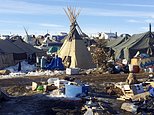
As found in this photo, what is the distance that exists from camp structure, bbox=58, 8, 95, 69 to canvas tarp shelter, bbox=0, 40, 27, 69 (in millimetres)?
4435

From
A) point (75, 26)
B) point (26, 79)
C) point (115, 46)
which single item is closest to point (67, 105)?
point (26, 79)

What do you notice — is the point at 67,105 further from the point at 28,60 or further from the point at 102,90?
the point at 28,60

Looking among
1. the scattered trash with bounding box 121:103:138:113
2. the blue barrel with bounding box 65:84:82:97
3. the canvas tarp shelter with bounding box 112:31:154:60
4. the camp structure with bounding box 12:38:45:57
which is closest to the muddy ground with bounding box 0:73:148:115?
the scattered trash with bounding box 121:103:138:113

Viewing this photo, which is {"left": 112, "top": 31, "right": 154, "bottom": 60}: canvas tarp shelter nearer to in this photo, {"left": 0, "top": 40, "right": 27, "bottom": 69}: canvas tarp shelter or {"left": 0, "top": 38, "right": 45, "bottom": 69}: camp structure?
{"left": 0, "top": 38, "right": 45, "bottom": 69}: camp structure

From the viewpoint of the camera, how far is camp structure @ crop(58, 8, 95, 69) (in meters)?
37.7

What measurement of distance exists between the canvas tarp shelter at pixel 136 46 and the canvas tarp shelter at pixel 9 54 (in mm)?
11162

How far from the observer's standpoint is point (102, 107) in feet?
56.6

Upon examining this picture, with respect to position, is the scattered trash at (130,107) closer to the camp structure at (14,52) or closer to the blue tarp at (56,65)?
the blue tarp at (56,65)

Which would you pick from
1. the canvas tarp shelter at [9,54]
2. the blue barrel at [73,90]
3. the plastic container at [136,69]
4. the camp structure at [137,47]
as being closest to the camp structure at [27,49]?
the canvas tarp shelter at [9,54]

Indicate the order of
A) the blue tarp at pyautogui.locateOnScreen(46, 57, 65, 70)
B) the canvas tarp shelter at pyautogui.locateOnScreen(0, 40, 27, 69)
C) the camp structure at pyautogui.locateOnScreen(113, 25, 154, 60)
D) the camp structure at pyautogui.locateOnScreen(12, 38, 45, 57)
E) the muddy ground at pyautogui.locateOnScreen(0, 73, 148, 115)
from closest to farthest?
the muddy ground at pyautogui.locateOnScreen(0, 73, 148, 115)
the blue tarp at pyautogui.locateOnScreen(46, 57, 65, 70)
the canvas tarp shelter at pyautogui.locateOnScreen(0, 40, 27, 69)
the camp structure at pyautogui.locateOnScreen(113, 25, 154, 60)
the camp structure at pyautogui.locateOnScreen(12, 38, 45, 57)

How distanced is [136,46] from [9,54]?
14463 millimetres

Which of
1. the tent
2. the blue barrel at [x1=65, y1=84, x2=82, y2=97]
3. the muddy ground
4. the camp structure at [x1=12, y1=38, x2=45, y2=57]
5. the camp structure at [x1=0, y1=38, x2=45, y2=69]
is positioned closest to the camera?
the muddy ground

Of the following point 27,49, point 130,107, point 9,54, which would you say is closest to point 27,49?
point 27,49

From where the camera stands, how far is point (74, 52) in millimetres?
37688
